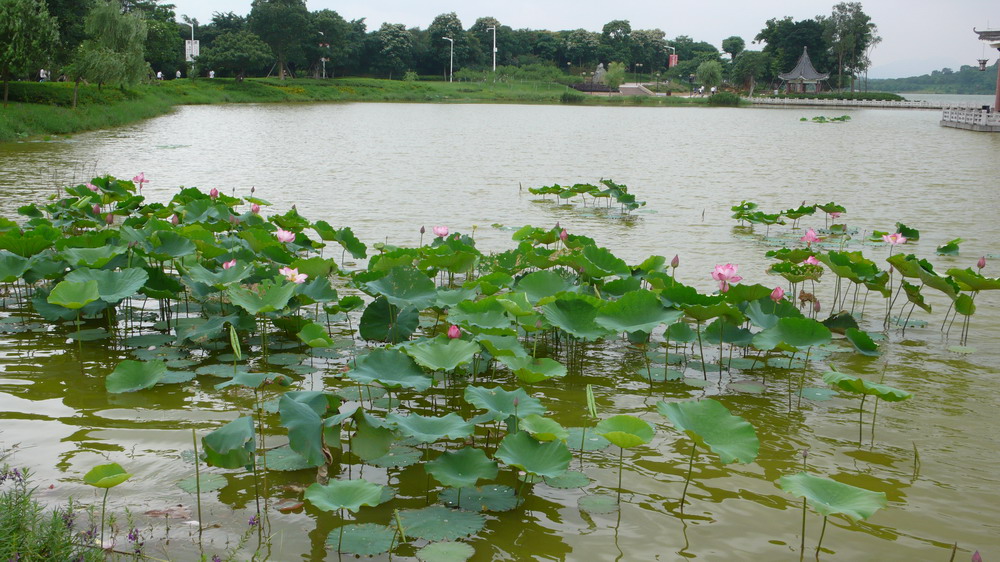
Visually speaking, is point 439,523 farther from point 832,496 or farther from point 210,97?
point 210,97

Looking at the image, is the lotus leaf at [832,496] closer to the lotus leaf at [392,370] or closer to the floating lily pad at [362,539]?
the floating lily pad at [362,539]

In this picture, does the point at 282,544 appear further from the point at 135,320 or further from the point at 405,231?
the point at 405,231

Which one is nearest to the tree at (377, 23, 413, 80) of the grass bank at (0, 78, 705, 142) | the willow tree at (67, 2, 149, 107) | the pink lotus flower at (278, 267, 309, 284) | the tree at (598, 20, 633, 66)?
the grass bank at (0, 78, 705, 142)

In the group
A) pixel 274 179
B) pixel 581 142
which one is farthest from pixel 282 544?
pixel 581 142

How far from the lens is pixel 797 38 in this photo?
7212cm

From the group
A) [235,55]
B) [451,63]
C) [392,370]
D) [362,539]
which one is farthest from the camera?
[451,63]

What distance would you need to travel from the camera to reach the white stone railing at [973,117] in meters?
25.7

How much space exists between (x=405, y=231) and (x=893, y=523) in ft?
19.8

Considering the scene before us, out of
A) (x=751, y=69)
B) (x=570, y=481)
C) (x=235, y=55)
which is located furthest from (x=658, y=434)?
(x=751, y=69)

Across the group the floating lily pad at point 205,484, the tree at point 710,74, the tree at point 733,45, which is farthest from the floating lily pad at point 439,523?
the tree at point 733,45

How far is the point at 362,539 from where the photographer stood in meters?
2.30

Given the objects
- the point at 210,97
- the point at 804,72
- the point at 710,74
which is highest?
the point at 804,72

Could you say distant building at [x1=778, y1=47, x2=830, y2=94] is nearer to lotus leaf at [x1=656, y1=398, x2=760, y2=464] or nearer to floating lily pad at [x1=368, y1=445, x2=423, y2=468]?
lotus leaf at [x1=656, y1=398, x2=760, y2=464]

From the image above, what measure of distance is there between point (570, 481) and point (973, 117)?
30.2m
